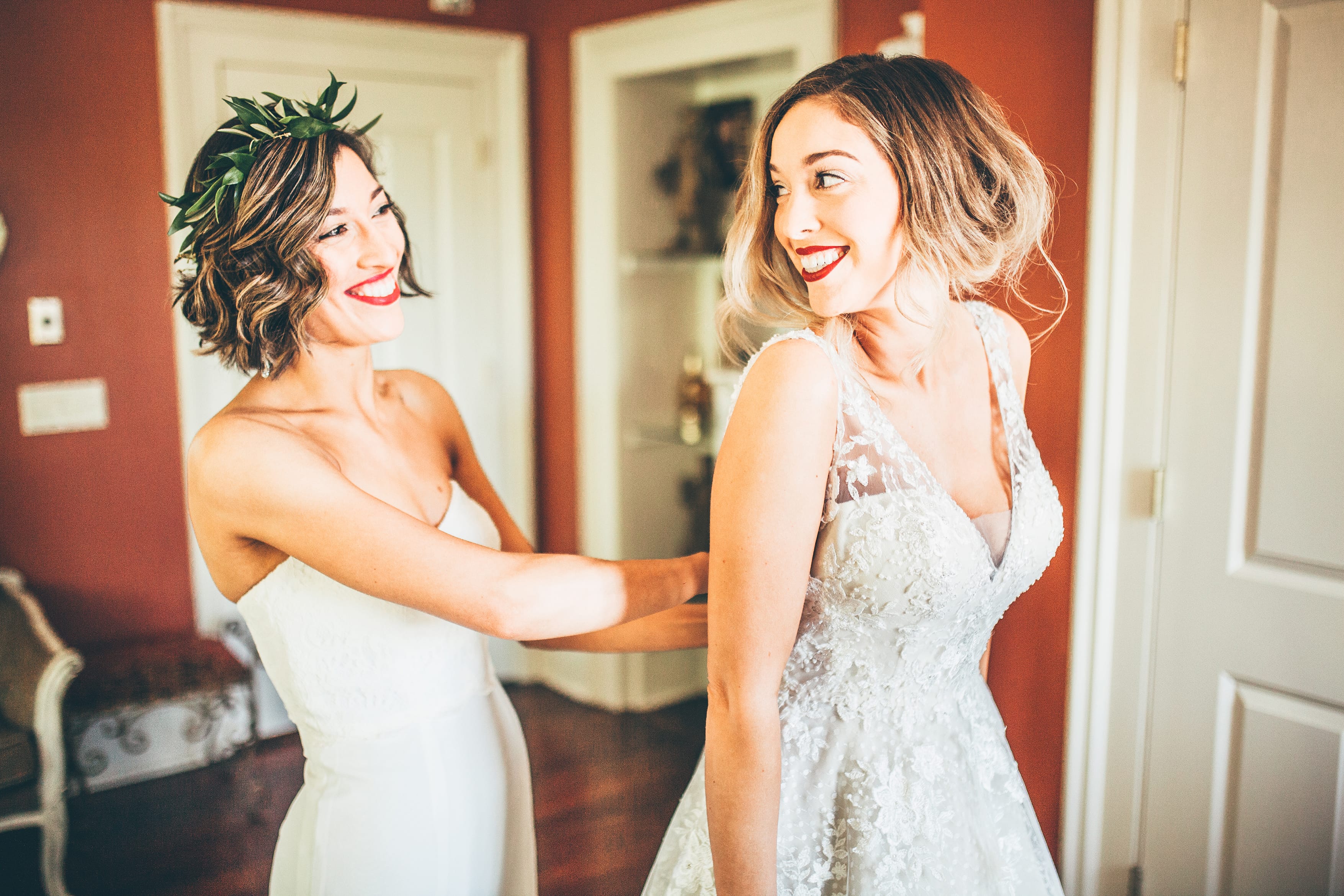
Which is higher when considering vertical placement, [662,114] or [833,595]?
[662,114]

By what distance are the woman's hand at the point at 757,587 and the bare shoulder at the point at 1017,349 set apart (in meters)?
0.53

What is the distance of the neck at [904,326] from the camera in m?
1.25

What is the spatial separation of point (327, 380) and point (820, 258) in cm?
69

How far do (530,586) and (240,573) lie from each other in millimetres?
394

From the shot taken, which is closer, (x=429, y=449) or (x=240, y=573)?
(x=240, y=573)

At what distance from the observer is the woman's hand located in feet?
3.64

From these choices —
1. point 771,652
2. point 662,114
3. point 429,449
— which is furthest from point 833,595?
point 662,114

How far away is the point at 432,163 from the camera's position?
147 inches

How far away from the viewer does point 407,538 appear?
1232 millimetres

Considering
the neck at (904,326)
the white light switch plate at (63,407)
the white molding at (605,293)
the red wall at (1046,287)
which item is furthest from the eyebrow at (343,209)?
the white light switch plate at (63,407)

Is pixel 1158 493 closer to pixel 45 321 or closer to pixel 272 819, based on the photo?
pixel 272 819

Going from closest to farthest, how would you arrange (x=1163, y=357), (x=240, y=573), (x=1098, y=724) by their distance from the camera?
1. (x=240, y=573)
2. (x=1163, y=357)
3. (x=1098, y=724)

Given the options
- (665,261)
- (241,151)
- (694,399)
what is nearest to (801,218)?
(241,151)

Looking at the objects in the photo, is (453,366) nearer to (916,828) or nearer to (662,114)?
(662,114)
